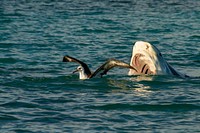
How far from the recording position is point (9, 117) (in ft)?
52.0

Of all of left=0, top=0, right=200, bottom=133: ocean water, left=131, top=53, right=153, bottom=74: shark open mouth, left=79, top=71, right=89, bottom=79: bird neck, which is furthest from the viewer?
left=79, top=71, right=89, bottom=79: bird neck

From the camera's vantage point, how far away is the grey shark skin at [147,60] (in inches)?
740

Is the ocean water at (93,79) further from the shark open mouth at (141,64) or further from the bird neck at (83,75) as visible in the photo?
the shark open mouth at (141,64)

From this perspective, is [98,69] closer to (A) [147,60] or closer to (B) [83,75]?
(B) [83,75]

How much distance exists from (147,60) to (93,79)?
171 cm

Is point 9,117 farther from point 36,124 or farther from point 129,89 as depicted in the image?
point 129,89

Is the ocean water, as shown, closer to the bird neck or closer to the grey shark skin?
the bird neck

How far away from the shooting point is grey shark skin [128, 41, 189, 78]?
740 inches

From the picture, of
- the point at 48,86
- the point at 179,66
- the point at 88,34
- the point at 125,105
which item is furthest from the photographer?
the point at 88,34

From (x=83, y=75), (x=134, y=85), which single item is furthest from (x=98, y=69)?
(x=134, y=85)

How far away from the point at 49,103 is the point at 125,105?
1569 millimetres

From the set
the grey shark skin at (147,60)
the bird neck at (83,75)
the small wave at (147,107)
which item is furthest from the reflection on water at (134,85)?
the small wave at (147,107)

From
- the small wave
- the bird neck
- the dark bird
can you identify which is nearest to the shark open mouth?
the dark bird

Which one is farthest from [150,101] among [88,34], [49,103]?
[88,34]
